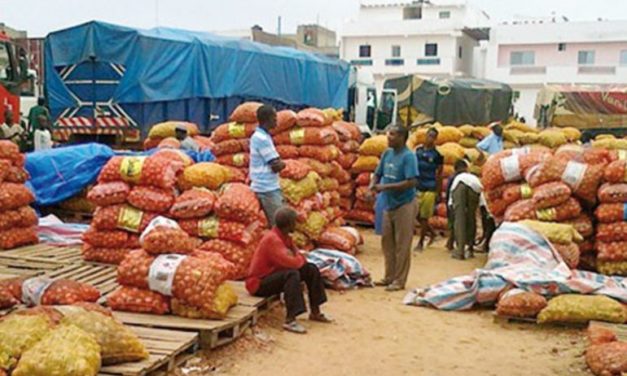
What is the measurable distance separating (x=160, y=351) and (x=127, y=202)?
274 centimetres

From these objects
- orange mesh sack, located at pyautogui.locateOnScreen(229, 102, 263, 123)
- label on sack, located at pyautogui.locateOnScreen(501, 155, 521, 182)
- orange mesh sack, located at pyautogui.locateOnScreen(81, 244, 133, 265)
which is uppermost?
orange mesh sack, located at pyautogui.locateOnScreen(229, 102, 263, 123)

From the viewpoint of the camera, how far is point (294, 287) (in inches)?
229

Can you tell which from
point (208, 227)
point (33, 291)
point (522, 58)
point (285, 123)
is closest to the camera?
point (33, 291)

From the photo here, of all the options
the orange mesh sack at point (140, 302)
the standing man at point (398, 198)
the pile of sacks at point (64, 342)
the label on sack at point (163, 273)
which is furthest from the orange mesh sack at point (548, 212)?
the pile of sacks at point (64, 342)

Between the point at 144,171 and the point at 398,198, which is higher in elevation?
the point at 144,171

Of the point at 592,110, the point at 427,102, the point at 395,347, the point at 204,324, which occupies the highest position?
the point at 427,102

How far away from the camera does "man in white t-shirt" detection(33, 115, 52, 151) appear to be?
447 inches

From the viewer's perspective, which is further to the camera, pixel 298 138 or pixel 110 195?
pixel 298 138

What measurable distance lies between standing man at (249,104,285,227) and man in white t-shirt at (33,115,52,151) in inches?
227

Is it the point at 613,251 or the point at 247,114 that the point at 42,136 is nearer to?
the point at 247,114

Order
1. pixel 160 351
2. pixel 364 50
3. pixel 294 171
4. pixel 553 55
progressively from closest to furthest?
pixel 160 351, pixel 294 171, pixel 553 55, pixel 364 50

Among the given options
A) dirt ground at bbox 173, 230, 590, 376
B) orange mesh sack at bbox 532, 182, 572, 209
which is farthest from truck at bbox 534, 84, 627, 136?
dirt ground at bbox 173, 230, 590, 376

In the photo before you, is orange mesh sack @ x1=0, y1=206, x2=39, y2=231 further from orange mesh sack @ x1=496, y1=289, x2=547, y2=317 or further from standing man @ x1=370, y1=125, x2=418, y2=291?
orange mesh sack @ x1=496, y1=289, x2=547, y2=317

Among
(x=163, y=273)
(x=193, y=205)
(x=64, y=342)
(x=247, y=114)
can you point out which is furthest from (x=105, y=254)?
(x=64, y=342)
